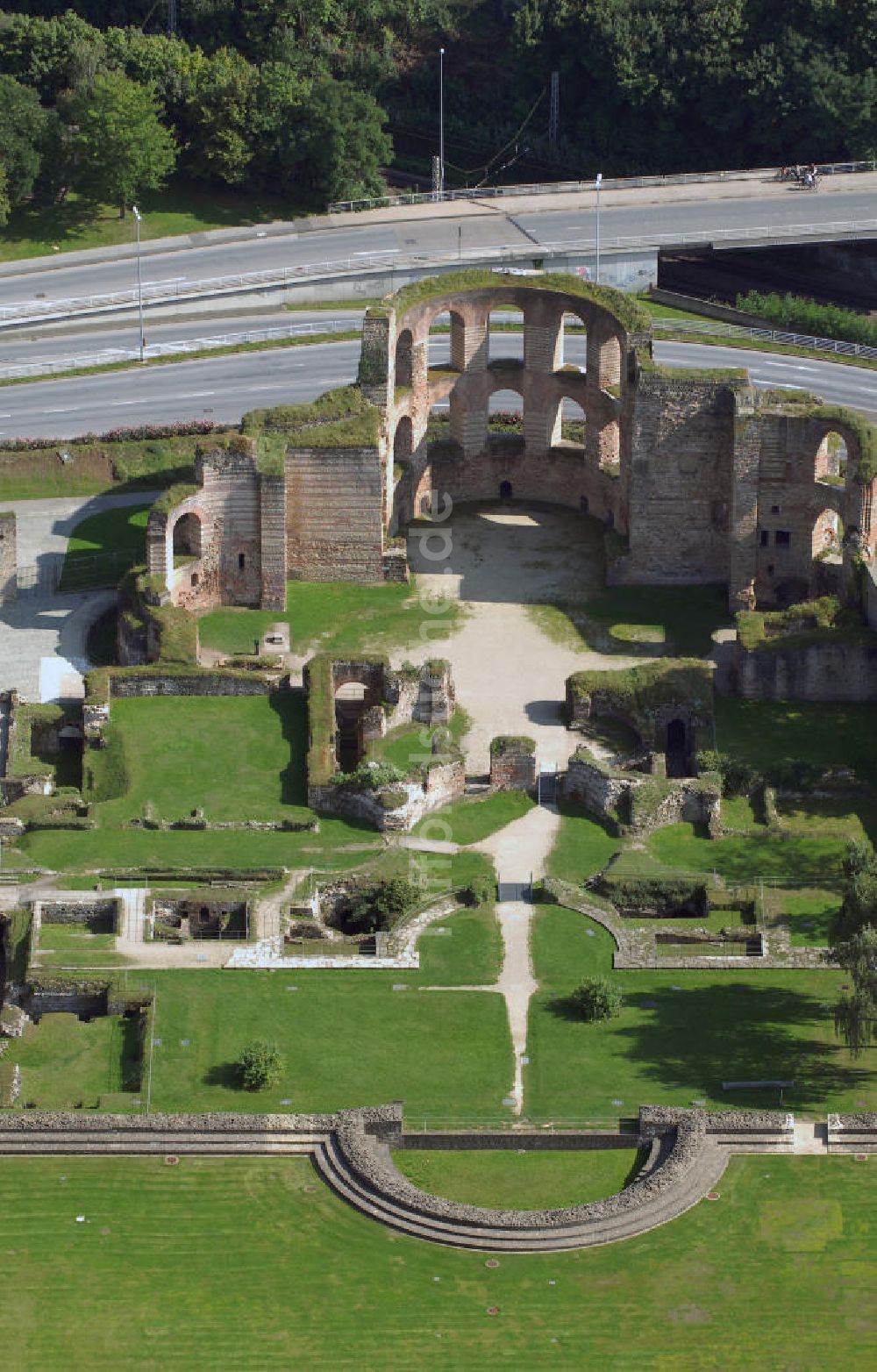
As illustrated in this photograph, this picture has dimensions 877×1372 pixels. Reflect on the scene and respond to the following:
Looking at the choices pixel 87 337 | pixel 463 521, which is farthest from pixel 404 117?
pixel 463 521

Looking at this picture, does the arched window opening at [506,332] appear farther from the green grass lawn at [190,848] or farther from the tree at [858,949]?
the tree at [858,949]

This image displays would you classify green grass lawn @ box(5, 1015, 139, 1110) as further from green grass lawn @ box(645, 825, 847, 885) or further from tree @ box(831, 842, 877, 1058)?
tree @ box(831, 842, 877, 1058)

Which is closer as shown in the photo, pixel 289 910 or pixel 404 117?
pixel 289 910

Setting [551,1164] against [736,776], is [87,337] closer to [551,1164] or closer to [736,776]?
[736,776]

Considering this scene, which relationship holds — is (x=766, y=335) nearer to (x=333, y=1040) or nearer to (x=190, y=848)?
(x=190, y=848)

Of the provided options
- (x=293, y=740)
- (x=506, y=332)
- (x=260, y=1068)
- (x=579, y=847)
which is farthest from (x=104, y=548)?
(x=260, y=1068)

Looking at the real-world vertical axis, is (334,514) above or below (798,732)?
above
